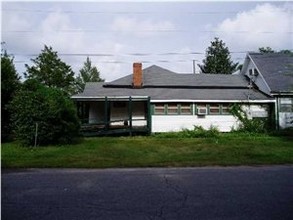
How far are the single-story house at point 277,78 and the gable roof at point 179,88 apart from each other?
31.2 inches

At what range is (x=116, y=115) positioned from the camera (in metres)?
30.1

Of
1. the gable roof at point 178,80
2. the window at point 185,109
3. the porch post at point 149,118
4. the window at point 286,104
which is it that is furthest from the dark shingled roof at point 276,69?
the porch post at point 149,118

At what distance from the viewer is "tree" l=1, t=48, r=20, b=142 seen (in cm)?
2227

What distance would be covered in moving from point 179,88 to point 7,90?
13.9 metres

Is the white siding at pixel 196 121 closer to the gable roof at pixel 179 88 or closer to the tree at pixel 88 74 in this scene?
the gable roof at pixel 179 88

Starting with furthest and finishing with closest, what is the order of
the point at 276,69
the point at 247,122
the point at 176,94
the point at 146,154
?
the point at 276,69
the point at 176,94
the point at 247,122
the point at 146,154

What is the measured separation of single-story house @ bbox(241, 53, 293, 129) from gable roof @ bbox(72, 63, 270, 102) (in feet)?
2.60

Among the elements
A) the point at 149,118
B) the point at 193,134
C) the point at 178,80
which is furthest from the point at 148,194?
the point at 178,80

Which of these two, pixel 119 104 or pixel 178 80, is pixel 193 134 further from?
pixel 178 80

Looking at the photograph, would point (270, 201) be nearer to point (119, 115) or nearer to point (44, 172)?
point (44, 172)

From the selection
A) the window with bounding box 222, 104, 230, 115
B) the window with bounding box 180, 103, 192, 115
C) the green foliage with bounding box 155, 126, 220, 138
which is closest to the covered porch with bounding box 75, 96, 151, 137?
the green foliage with bounding box 155, 126, 220, 138

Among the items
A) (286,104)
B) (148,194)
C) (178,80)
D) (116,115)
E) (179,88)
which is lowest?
(148,194)

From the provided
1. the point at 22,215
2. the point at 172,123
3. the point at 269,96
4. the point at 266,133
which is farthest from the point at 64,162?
the point at 269,96

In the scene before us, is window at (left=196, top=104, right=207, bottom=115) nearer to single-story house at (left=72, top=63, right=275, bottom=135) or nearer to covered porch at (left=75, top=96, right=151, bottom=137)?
single-story house at (left=72, top=63, right=275, bottom=135)
